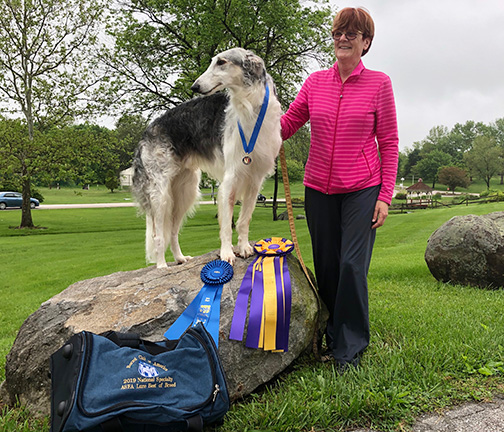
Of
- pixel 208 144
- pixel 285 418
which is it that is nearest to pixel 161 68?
pixel 208 144

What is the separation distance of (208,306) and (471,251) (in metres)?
4.22

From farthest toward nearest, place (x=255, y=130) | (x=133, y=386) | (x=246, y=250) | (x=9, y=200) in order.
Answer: (x=9, y=200) < (x=246, y=250) < (x=255, y=130) < (x=133, y=386)

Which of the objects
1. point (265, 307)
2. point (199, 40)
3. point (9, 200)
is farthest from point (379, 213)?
point (9, 200)

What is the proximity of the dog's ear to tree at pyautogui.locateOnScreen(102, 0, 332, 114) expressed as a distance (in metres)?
12.2

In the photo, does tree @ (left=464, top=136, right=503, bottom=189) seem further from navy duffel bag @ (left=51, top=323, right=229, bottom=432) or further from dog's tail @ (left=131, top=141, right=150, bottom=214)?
navy duffel bag @ (left=51, top=323, right=229, bottom=432)

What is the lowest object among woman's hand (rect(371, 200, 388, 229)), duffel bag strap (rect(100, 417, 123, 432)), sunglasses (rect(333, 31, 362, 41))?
duffel bag strap (rect(100, 417, 123, 432))

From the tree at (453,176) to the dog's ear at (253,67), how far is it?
69.3 meters

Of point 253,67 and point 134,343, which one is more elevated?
point 253,67

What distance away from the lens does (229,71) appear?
10.8 feet

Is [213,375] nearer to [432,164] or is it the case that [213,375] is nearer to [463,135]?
[432,164]

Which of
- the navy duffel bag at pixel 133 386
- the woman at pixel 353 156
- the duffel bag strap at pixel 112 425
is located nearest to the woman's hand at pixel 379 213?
the woman at pixel 353 156

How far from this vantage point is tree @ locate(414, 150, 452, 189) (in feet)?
259

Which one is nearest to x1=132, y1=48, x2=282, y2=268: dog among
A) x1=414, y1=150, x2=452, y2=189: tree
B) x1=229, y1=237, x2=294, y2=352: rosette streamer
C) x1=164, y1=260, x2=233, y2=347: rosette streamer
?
x1=164, y1=260, x2=233, y2=347: rosette streamer

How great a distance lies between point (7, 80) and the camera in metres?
18.2
